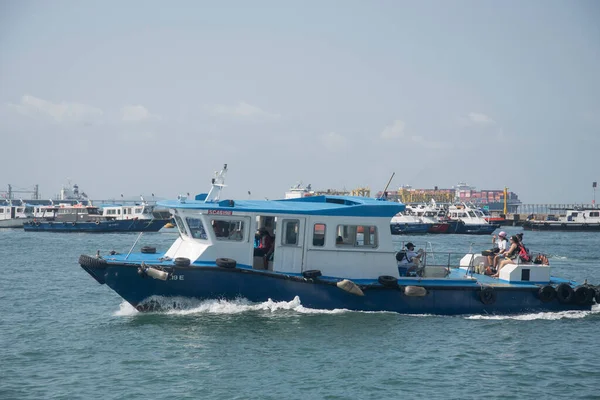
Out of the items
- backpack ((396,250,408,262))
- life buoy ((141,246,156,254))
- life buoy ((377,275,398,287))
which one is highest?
backpack ((396,250,408,262))

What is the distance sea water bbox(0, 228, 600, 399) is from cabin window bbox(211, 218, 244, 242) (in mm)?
1635

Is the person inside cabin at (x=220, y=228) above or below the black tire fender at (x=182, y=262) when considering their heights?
above

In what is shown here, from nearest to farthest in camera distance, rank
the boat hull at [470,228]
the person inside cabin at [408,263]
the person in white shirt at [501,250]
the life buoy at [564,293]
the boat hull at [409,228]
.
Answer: the life buoy at [564,293]
the person inside cabin at [408,263]
the person in white shirt at [501,250]
the boat hull at [409,228]
the boat hull at [470,228]

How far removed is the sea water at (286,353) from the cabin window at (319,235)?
1.65 meters

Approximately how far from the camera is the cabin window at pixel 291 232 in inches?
744

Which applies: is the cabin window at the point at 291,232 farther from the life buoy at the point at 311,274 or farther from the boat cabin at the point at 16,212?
the boat cabin at the point at 16,212

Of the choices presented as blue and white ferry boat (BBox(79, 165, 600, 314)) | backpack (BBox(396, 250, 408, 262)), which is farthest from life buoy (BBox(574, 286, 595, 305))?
backpack (BBox(396, 250, 408, 262))

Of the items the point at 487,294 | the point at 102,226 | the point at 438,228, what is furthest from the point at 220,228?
the point at 438,228

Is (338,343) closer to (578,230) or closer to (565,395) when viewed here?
(565,395)

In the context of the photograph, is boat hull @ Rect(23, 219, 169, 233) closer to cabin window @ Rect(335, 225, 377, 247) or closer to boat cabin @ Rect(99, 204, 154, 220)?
boat cabin @ Rect(99, 204, 154, 220)

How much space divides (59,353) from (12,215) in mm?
76435

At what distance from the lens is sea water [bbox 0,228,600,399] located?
1371 cm

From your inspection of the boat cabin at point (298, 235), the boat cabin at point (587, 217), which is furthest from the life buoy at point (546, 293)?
the boat cabin at point (587, 217)

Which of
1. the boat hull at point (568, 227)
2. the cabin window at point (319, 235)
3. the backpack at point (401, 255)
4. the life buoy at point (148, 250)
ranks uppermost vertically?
the boat hull at point (568, 227)
